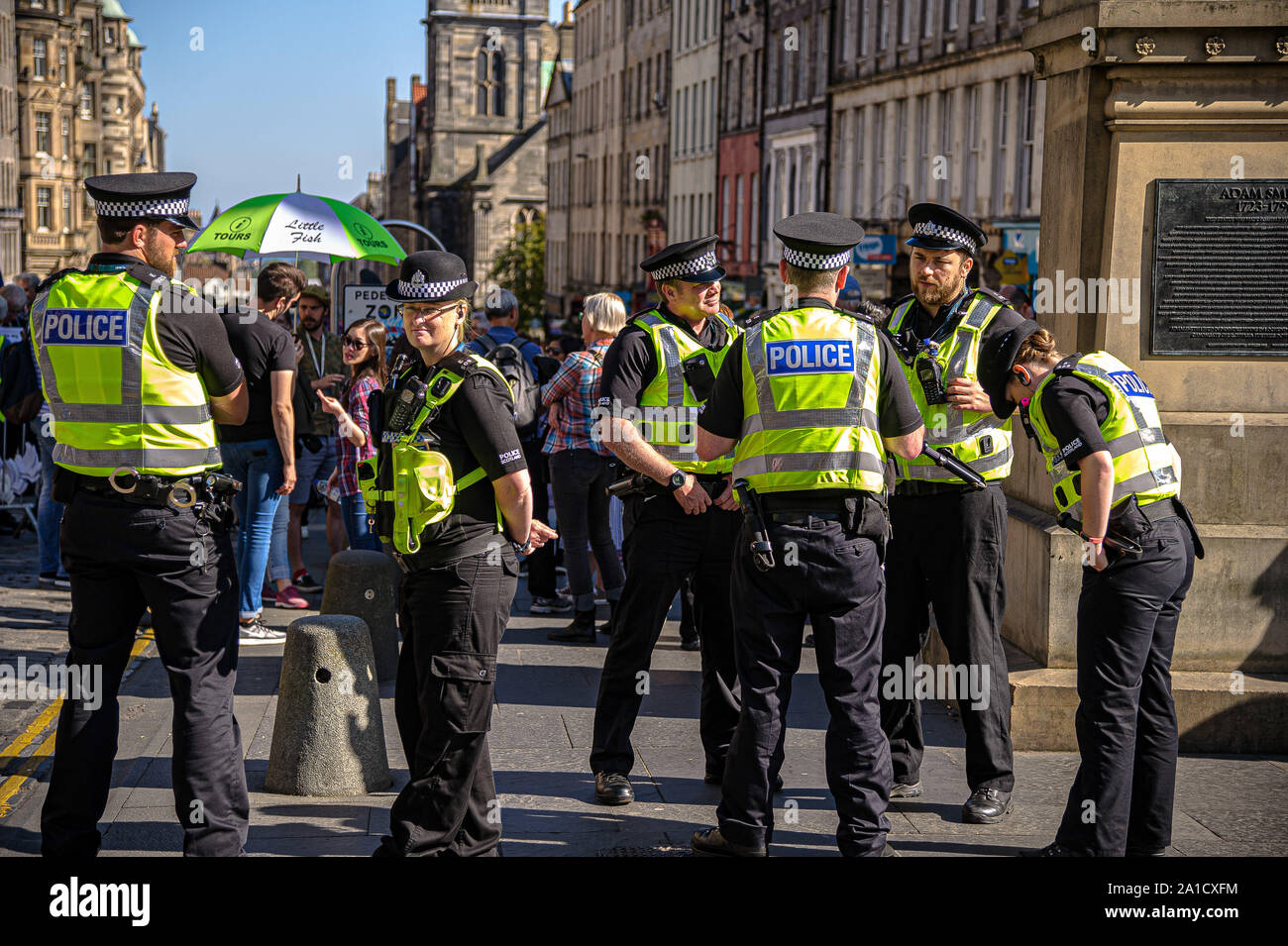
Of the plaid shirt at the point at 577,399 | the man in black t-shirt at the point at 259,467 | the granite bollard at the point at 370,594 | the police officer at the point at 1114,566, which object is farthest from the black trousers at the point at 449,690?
the plaid shirt at the point at 577,399

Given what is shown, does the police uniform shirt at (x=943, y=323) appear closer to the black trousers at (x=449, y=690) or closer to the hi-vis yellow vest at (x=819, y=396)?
the hi-vis yellow vest at (x=819, y=396)

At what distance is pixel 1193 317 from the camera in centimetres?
794

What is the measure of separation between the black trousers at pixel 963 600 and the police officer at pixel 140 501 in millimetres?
2736

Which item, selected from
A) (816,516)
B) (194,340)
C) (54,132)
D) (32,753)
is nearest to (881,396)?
(816,516)

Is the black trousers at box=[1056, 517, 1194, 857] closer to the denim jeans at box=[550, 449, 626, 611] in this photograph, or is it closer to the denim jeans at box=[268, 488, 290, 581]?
the denim jeans at box=[550, 449, 626, 611]

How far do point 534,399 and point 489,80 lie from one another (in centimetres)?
11446

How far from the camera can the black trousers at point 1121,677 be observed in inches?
233

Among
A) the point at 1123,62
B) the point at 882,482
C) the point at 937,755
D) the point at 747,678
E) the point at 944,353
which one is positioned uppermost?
the point at 1123,62

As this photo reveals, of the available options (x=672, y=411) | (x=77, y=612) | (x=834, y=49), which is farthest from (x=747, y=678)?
(x=834, y=49)

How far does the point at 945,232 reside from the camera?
680 centimetres

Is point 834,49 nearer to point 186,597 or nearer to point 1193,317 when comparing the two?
point 1193,317

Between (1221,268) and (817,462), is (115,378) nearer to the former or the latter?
(817,462)

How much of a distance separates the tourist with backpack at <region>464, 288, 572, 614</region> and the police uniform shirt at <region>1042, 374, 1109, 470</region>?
466cm

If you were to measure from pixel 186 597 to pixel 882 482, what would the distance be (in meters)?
2.41
